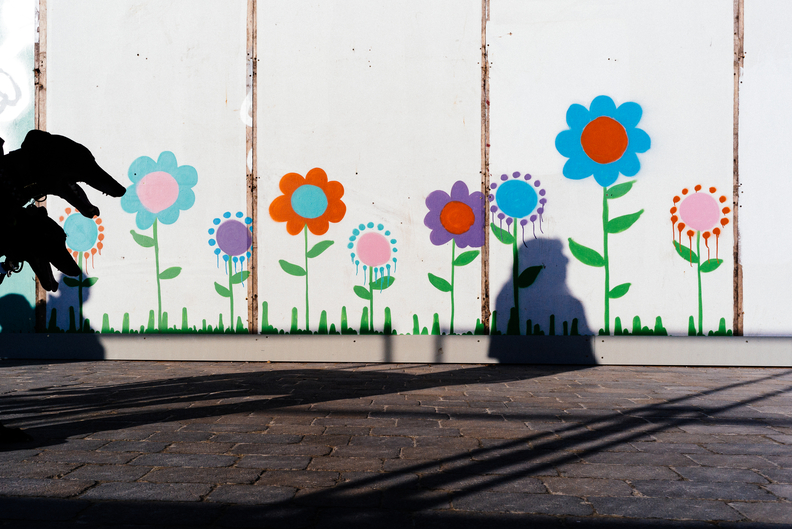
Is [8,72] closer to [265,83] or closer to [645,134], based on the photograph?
[265,83]

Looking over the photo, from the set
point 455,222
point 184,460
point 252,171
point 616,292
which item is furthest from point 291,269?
point 184,460

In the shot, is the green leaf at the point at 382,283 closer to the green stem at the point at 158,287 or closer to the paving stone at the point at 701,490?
the green stem at the point at 158,287

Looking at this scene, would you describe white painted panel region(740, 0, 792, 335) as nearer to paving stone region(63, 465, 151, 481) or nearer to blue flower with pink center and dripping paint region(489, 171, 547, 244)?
blue flower with pink center and dripping paint region(489, 171, 547, 244)

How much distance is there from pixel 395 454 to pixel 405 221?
4.99 metres

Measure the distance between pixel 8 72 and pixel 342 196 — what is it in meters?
5.20

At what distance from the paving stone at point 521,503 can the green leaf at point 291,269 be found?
579 centimetres

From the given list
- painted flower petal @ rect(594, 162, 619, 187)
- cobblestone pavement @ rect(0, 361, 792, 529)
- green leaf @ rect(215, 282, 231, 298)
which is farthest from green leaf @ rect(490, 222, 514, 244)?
green leaf @ rect(215, 282, 231, 298)

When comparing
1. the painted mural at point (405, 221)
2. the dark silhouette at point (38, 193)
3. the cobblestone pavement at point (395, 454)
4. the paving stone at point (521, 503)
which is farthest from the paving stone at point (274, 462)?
the painted mural at point (405, 221)

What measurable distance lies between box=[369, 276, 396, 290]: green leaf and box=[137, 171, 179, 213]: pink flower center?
3.09 metres

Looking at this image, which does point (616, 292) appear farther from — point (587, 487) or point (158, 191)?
point (158, 191)

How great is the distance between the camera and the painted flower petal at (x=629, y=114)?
26.9 ft

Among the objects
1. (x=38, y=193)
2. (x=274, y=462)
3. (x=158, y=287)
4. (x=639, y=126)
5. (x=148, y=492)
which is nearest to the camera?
(x=148, y=492)

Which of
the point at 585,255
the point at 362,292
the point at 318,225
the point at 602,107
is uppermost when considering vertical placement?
the point at 602,107

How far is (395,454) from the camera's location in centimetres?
368
